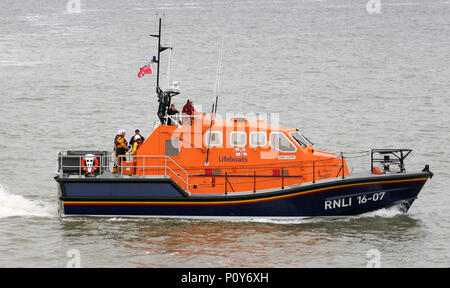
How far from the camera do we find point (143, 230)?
57.6ft

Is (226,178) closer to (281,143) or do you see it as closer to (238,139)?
(238,139)

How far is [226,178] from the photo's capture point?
17703 millimetres

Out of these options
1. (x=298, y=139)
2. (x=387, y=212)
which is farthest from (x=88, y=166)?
(x=387, y=212)

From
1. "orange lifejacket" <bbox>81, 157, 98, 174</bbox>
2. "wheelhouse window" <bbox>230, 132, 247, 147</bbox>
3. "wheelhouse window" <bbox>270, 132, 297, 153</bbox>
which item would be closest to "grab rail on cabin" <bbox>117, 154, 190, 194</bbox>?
"orange lifejacket" <bbox>81, 157, 98, 174</bbox>

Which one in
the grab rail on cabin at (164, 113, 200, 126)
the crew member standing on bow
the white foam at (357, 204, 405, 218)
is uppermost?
the crew member standing on bow

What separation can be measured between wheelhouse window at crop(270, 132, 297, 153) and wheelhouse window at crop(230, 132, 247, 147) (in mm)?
648

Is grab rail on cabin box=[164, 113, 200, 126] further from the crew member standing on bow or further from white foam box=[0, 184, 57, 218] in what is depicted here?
white foam box=[0, 184, 57, 218]

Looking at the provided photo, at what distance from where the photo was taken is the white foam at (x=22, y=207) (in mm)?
19344

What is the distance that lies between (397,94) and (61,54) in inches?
954

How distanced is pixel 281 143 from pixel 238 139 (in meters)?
1.04

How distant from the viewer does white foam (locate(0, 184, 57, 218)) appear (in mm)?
19344
